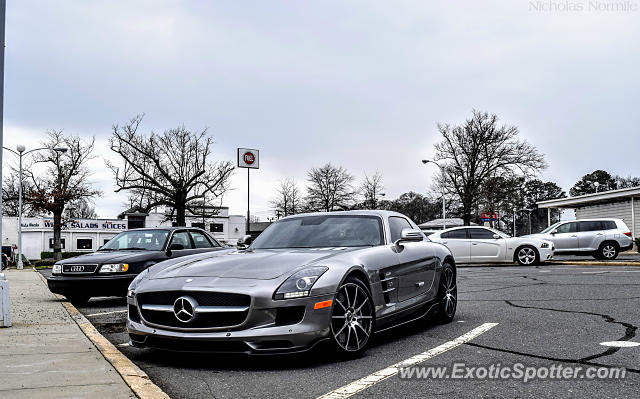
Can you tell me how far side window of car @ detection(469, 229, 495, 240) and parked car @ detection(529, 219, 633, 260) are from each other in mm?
2114

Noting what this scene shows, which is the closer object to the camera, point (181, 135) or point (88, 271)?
point (88, 271)

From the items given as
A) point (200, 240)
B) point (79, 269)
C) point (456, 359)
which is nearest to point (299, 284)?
point (456, 359)

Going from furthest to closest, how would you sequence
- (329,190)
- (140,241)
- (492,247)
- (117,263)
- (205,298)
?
(329,190)
(492,247)
(140,241)
(117,263)
(205,298)

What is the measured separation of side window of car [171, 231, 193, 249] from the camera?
38.9 feet

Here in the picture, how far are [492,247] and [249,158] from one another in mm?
9103

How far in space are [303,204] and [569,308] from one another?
63637 mm

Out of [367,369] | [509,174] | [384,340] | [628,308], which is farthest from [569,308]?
[509,174]

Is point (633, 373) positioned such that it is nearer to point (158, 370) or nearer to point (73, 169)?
point (158, 370)

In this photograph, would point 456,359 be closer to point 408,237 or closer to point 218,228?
point 408,237

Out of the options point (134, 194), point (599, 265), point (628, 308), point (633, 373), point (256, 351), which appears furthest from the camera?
point (134, 194)

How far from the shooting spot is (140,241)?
11719 millimetres

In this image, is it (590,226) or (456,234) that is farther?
(590,226)

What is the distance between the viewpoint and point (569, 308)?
8.46 meters

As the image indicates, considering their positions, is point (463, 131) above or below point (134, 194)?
above
